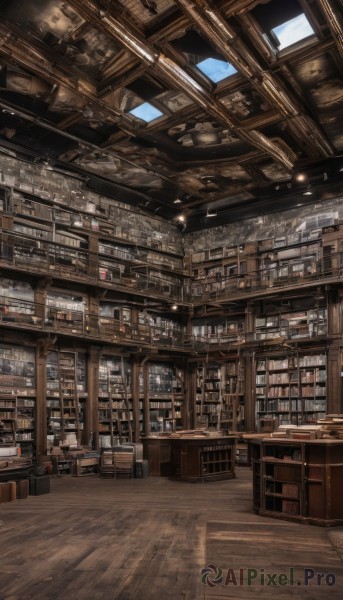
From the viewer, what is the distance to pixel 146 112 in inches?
427

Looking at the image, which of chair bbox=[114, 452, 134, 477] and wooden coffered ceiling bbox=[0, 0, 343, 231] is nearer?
wooden coffered ceiling bbox=[0, 0, 343, 231]

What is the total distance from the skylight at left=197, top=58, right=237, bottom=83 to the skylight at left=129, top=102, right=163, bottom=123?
1.46 meters

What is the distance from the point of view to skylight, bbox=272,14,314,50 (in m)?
8.35

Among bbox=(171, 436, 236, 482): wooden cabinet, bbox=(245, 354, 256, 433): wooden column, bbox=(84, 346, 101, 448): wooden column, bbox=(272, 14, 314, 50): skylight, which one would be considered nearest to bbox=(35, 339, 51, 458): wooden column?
bbox=(84, 346, 101, 448): wooden column

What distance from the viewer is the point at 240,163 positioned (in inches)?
507

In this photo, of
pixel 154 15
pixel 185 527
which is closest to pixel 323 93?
pixel 154 15

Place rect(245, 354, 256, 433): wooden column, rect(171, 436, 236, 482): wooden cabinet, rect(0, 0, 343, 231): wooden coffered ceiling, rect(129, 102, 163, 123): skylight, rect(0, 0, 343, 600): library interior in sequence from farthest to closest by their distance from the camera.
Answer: rect(245, 354, 256, 433): wooden column, rect(129, 102, 163, 123): skylight, rect(171, 436, 236, 482): wooden cabinet, rect(0, 0, 343, 231): wooden coffered ceiling, rect(0, 0, 343, 600): library interior

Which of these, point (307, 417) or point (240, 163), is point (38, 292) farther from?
point (307, 417)

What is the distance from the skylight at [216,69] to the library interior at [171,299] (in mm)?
38

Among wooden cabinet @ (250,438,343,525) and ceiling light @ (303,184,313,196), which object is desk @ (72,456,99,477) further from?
ceiling light @ (303,184,313,196)

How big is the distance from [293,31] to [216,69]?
148cm

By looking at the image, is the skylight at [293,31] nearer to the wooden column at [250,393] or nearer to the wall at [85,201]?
the wall at [85,201]

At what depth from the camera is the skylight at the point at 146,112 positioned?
10656 millimetres

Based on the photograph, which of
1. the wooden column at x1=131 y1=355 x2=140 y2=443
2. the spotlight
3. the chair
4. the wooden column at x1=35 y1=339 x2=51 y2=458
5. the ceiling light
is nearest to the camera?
the chair
